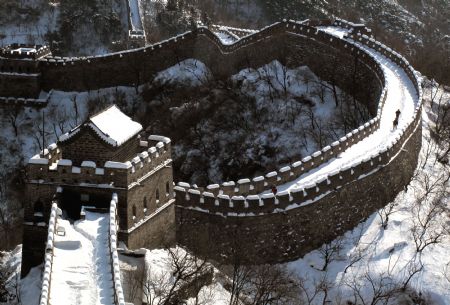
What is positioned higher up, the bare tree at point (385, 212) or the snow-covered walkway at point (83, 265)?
the bare tree at point (385, 212)

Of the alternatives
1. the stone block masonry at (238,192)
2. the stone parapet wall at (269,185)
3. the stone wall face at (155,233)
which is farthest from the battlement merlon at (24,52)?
the stone wall face at (155,233)

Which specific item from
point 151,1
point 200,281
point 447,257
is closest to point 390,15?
point 151,1

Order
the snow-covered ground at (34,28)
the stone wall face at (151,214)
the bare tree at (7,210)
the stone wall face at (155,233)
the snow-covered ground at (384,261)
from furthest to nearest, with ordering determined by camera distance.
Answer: the snow-covered ground at (34,28) → the bare tree at (7,210) → the snow-covered ground at (384,261) → the stone wall face at (155,233) → the stone wall face at (151,214)

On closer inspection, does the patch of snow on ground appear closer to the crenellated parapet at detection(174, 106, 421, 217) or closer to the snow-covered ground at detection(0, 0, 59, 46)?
the snow-covered ground at detection(0, 0, 59, 46)

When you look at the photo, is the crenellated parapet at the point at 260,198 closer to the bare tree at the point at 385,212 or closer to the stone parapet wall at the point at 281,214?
the stone parapet wall at the point at 281,214

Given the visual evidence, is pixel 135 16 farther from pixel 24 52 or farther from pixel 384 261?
pixel 384 261

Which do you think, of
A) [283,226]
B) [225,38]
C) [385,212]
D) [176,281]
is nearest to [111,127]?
[176,281]

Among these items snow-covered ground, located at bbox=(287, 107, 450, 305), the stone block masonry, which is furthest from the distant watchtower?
snow-covered ground, located at bbox=(287, 107, 450, 305)
